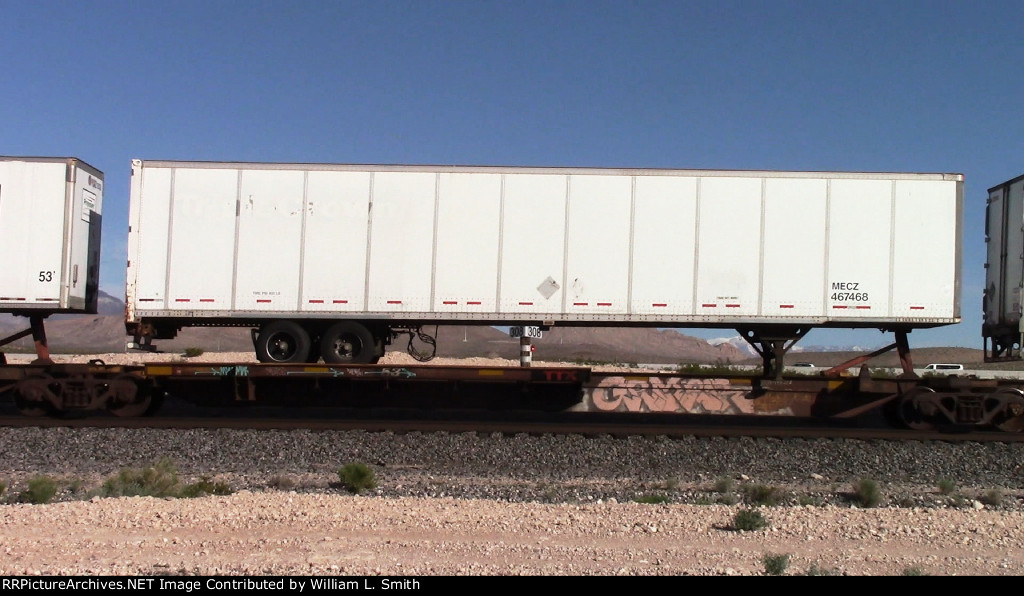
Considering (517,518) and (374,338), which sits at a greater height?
(374,338)

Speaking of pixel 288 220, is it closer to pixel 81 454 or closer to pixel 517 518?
pixel 81 454

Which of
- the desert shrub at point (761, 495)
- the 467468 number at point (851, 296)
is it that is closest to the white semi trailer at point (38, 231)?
the desert shrub at point (761, 495)

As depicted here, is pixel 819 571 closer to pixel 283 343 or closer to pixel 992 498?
pixel 992 498

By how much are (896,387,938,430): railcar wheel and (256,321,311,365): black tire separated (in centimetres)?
900

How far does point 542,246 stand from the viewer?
1204 centimetres

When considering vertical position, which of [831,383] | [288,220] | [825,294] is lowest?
[831,383]

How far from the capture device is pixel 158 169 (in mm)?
12219

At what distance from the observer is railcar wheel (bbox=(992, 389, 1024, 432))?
11703mm

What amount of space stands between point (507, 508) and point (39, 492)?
4.55 m

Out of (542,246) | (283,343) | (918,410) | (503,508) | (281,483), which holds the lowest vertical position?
(281,483)

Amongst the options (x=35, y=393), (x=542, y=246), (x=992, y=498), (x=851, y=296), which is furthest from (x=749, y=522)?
(x=35, y=393)

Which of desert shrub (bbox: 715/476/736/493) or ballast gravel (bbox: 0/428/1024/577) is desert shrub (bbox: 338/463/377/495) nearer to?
ballast gravel (bbox: 0/428/1024/577)
